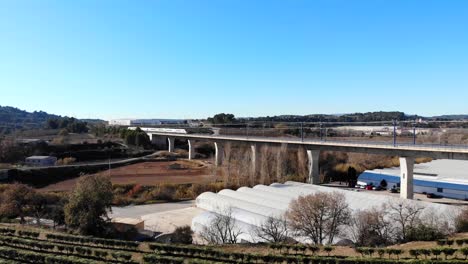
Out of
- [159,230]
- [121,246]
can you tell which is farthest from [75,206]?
[159,230]

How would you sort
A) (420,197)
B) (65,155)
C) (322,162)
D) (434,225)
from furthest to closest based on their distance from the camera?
(65,155), (322,162), (420,197), (434,225)

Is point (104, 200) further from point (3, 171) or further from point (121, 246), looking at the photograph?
point (3, 171)

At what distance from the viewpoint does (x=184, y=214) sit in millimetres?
43938

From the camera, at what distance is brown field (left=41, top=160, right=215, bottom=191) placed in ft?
218

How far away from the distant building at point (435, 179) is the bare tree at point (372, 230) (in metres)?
29.4

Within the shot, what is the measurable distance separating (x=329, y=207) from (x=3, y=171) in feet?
192

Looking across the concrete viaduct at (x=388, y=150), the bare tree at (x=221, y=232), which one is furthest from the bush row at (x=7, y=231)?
the concrete viaduct at (x=388, y=150)

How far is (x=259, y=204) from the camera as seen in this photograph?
140 feet

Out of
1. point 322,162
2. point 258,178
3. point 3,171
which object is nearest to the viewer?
point 258,178

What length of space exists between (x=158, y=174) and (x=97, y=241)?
1966 inches

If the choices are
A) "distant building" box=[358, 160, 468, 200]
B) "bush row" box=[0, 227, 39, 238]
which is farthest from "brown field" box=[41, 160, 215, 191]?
"bush row" box=[0, 227, 39, 238]

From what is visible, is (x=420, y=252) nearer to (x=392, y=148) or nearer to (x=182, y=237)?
(x=182, y=237)

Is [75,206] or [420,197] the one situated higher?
[75,206]

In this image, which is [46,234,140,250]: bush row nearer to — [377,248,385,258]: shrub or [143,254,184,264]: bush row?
[143,254,184,264]: bush row
